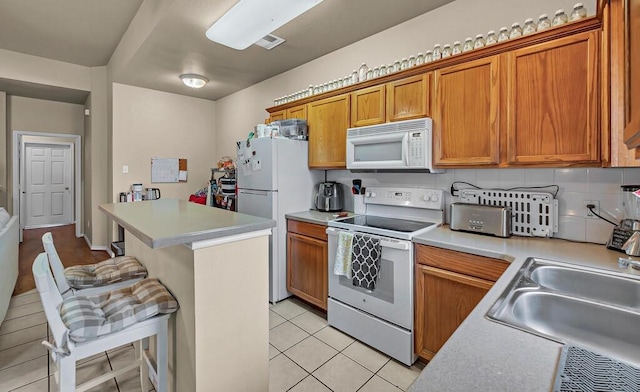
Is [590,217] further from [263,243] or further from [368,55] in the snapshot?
[368,55]

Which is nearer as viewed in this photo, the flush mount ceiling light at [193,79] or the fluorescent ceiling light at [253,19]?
the fluorescent ceiling light at [253,19]

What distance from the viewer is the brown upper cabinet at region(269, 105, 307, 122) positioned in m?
3.09

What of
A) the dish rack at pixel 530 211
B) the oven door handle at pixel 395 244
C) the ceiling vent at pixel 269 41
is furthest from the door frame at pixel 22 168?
the dish rack at pixel 530 211

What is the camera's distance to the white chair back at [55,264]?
146 centimetres

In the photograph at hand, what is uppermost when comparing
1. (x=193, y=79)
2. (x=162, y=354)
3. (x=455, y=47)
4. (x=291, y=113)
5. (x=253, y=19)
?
(x=193, y=79)

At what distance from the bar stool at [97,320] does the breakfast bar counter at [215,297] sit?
8 cm

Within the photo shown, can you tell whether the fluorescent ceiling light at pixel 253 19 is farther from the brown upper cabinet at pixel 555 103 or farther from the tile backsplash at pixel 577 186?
the tile backsplash at pixel 577 186

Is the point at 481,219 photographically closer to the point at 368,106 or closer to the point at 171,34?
the point at 368,106

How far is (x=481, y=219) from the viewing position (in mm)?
1984

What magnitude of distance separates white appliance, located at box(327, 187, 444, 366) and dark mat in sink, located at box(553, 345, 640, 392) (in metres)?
1.28

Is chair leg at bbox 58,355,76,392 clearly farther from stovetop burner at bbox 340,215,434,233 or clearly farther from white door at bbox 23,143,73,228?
white door at bbox 23,143,73,228

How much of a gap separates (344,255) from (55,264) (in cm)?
172

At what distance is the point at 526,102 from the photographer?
1745 mm

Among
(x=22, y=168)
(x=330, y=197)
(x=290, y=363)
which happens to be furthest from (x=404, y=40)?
(x=22, y=168)
